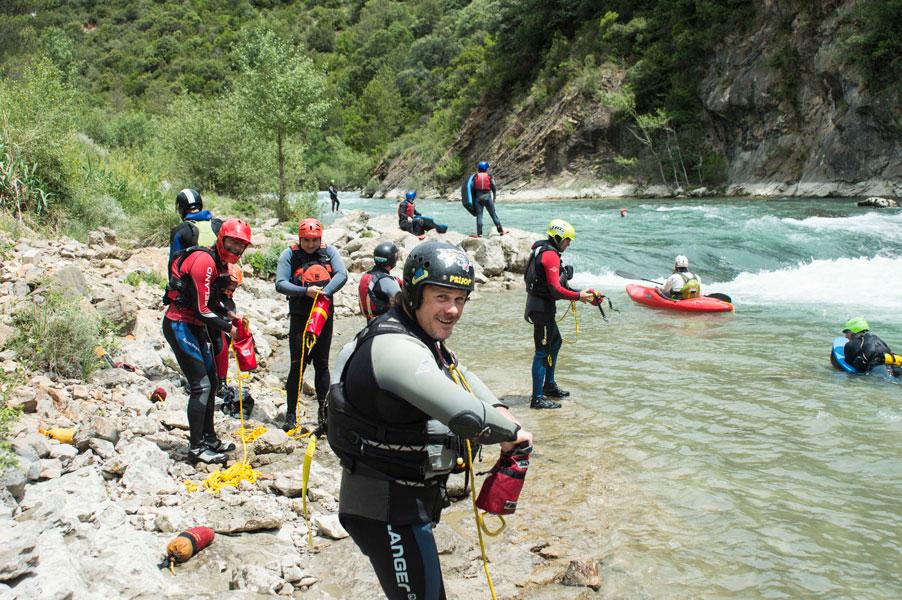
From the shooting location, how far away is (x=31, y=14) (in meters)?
21.8

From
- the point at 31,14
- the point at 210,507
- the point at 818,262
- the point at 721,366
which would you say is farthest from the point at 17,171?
the point at 818,262

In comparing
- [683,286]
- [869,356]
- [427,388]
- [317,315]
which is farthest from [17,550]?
[683,286]

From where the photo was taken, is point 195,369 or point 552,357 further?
point 552,357

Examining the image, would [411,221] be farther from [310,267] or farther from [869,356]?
[869,356]

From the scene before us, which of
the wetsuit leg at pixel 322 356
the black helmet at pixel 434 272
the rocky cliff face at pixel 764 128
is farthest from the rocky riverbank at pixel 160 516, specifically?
the rocky cliff face at pixel 764 128

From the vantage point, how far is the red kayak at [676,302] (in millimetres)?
11555

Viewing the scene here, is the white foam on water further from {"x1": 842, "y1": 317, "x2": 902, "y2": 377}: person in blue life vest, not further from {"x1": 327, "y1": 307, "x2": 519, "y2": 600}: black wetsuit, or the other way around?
{"x1": 327, "y1": 307, "x2": 519, "y2": 600}: black wetsuit

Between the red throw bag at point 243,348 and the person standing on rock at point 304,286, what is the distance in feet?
1.33

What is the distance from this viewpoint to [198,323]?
490 cm

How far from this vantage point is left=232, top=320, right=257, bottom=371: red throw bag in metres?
5.75

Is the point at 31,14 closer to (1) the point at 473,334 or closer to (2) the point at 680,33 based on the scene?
(1) the point at 473,334

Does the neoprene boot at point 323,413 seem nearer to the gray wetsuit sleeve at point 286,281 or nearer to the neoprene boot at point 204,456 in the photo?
the neoprene boot at point 204,456

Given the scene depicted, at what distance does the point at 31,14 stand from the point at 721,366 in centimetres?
2568

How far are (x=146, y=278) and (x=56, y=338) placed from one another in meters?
3.95
